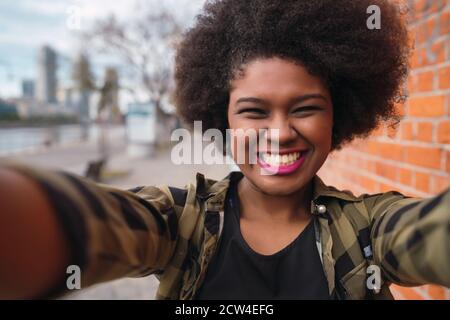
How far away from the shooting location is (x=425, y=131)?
6.35ft

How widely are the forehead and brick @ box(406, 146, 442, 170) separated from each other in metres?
0.79

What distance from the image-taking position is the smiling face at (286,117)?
124 cm

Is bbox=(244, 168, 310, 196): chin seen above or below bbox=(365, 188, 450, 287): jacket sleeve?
above

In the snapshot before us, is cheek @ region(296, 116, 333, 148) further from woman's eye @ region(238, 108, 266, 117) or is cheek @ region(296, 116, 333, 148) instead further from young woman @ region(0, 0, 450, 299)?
woman's eye @ region(238, 108, 266, 117)

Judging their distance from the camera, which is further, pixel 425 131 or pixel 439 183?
pixel 425 131

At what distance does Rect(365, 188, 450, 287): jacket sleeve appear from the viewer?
2.57ft

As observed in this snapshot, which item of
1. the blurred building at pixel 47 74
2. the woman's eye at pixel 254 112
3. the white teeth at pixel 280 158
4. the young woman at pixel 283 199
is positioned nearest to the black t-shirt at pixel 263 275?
the young woman at pixel 283 199

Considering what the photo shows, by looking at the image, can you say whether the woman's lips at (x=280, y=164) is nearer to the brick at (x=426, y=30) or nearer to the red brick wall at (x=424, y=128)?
the red brick wall at (x=424, y=128)

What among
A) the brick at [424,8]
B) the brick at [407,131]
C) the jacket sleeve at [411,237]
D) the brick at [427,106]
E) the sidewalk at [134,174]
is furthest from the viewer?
the sidewalk at [134,174]

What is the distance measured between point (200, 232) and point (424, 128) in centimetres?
127

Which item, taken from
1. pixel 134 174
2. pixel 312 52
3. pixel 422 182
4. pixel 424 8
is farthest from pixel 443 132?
pixel 134 174

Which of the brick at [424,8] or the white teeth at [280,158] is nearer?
the white teeth at [280,158]

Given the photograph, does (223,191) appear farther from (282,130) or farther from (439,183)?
(439,183)

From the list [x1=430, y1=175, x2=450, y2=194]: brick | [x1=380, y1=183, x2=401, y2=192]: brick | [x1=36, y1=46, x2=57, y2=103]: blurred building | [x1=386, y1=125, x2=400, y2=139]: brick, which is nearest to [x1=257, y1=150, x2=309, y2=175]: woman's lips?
[x1=386, y1=125, x2=400, y2=139]: brick
